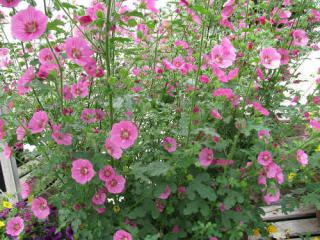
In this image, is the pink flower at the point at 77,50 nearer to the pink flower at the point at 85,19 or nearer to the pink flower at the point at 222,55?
the pink flower at the point at 85,19

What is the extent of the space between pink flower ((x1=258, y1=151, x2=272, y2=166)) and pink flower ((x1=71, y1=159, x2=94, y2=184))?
56cm

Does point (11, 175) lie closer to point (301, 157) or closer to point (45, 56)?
point (45, 56)

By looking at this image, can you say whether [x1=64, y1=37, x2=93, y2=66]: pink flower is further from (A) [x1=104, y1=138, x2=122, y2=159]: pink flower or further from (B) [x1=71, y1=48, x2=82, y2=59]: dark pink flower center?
(A) [x1=104, y1=138, x2=122, y2=159]: pink flower

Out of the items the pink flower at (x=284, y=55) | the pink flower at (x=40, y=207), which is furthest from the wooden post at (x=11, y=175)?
the pink flower at (x=284, y=55)

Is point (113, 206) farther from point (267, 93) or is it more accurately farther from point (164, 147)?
point (267, 93)

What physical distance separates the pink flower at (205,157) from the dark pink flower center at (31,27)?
658 mm

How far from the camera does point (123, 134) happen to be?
1.22m

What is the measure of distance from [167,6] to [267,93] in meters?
0.56

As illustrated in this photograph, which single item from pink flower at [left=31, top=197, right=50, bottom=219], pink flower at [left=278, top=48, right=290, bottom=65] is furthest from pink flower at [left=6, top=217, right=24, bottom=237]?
pink flower at [left=278, top=48, right=290, bottom=65]

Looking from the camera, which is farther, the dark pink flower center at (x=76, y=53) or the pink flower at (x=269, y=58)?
the pink flower at (x=269, y=58)

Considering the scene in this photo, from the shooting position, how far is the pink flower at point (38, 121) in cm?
123

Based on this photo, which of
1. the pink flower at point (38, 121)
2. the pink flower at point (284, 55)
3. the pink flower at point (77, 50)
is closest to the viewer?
the pink flower at point (77, 50)

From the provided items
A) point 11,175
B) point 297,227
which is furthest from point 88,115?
Result: point 297,227

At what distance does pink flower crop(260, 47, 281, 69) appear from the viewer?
1264 millimetres
